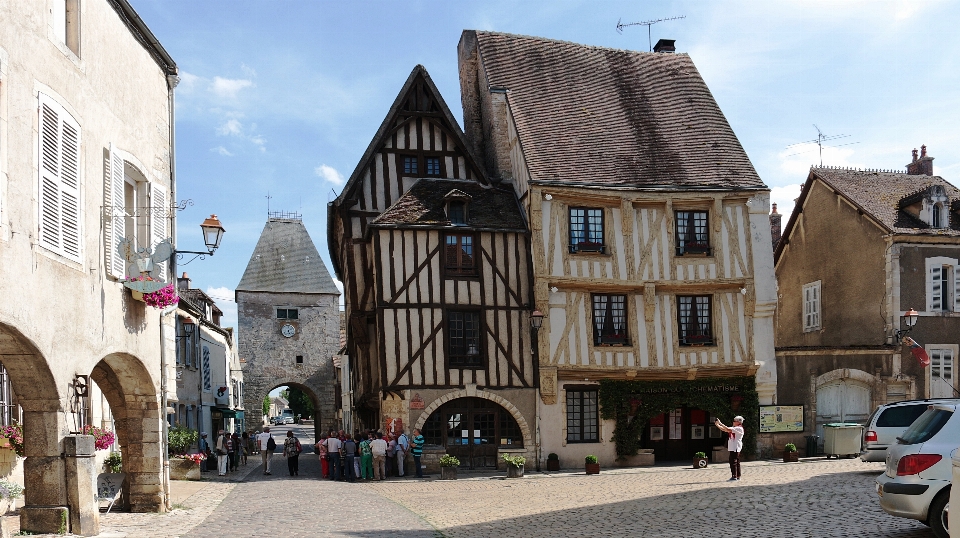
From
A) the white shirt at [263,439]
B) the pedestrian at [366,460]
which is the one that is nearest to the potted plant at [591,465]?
the pedestrian at [366,460]

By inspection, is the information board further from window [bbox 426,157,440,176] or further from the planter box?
the planter box

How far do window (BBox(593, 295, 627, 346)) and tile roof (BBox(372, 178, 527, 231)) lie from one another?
2.57 meters

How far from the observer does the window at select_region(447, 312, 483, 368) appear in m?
20.9

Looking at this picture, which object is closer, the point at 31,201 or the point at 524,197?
the point at 31,201

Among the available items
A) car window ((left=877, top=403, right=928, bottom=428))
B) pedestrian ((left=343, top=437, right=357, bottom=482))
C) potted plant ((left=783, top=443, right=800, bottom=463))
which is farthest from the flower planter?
car window ((left=877, top=403, right=928, bottom=428))

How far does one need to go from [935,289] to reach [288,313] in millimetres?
24358

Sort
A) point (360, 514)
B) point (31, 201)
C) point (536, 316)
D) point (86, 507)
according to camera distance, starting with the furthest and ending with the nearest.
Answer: point (536, 316) → point (360, 514) → point (86, 507) → point (31, 201)

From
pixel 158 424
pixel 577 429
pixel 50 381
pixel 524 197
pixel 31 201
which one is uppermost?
pixel 524 197

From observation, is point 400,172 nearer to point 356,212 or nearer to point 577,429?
point 356,212

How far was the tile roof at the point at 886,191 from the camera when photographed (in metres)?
23.4

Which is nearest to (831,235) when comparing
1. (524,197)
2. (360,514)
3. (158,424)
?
(524,197)

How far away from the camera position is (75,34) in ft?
33.7

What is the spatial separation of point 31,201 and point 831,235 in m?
21.5

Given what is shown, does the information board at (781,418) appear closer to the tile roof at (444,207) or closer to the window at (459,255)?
the tile roof at (444,207)
